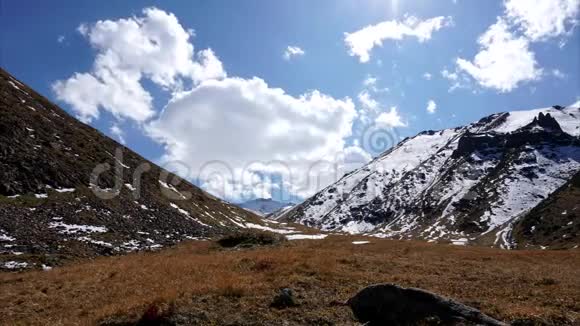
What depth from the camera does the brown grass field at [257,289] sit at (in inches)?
616

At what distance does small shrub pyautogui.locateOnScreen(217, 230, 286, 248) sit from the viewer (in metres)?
44.7

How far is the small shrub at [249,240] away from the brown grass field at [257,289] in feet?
50.3

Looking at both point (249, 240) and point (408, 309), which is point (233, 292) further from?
point (249, 240)

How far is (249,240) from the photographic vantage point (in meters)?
45.3

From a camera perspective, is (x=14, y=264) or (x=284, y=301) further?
(x=14, y=264)

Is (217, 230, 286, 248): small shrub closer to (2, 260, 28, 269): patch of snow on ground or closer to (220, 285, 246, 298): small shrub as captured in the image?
(2, 260, 28, 269): patch of snow on ground

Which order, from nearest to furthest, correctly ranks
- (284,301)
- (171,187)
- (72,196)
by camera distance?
(284,301) → (72,196) → (171,187)

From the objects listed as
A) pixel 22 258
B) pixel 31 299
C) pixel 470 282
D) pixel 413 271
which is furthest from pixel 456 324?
pixel 22 258

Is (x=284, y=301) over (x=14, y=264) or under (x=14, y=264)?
under

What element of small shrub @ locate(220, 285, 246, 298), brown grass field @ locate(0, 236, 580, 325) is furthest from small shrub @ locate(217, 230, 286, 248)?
small shrub @ locate(220, 285, 246, 298)

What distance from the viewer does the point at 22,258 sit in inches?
1288

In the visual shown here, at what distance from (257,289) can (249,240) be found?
27.1 metres

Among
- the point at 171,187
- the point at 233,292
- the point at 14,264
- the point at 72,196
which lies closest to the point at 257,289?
the point at 233,292

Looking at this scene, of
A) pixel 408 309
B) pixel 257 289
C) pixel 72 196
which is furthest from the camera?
pixel 72 196
